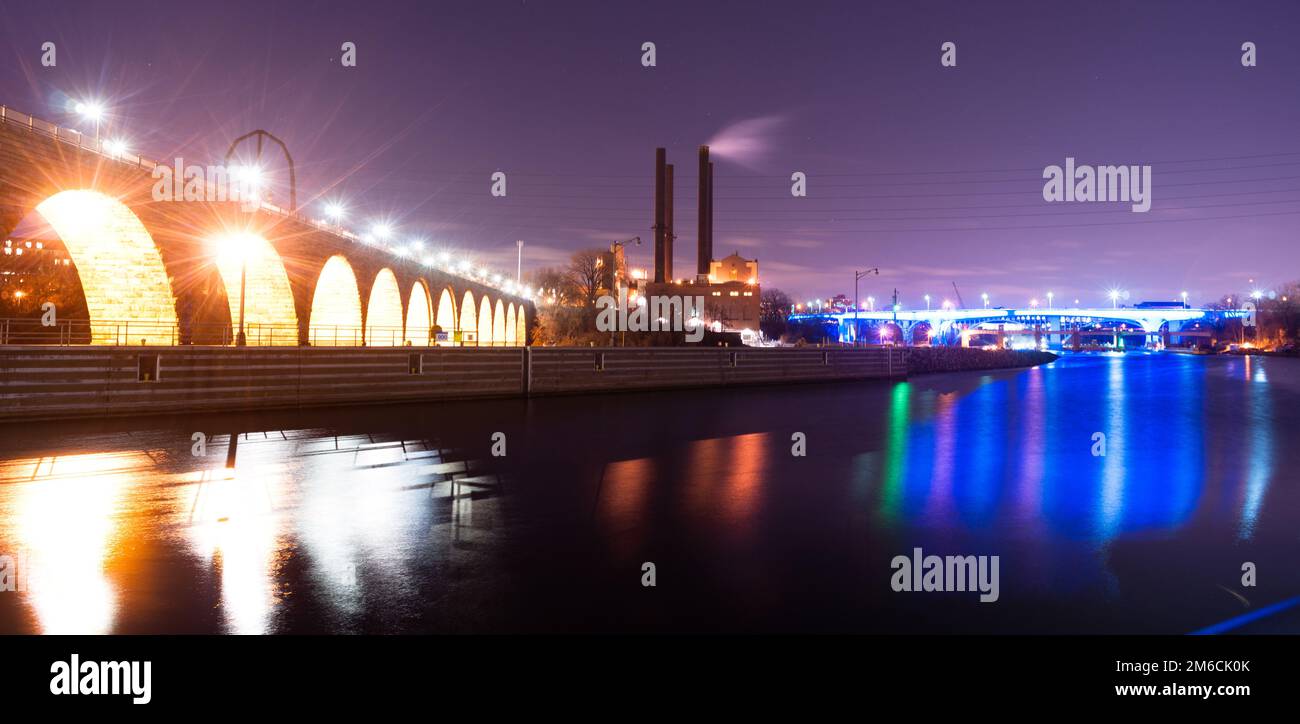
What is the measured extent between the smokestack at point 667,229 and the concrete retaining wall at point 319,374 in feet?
260

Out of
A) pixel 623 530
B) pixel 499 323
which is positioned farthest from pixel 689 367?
pixel 499 323

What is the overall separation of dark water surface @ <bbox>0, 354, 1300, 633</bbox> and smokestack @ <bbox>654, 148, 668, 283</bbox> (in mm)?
102210

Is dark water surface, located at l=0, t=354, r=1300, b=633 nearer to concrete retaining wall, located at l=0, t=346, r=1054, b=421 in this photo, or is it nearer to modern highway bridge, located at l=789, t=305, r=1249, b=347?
concrete retaining wall, located at l=0, t=346, r=1054, b=421

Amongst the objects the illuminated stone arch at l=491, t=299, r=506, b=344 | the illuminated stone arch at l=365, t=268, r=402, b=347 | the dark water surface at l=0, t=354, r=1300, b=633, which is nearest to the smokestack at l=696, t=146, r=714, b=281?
the illuminated stone arch at l=491, t=299, r=506, b=344

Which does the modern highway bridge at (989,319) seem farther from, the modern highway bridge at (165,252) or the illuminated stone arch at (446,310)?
the modern highway bridge at (165,252)

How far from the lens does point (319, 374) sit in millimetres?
24094

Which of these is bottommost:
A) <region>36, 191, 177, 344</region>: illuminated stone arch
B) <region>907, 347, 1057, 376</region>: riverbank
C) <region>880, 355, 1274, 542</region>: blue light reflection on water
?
<region>880, 355, 1274, 542</region>: blue light reflection on water

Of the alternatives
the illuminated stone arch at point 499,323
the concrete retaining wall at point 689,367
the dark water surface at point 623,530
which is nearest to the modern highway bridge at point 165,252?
the concrete retaining wall at point 689,367

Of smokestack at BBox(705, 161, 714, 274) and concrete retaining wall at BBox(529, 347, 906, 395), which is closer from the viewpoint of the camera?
concrete retaining wall at BBox(529, 347, 906, 395)

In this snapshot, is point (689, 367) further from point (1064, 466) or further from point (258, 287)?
point (1064, 466)

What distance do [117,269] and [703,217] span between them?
99.4 metres

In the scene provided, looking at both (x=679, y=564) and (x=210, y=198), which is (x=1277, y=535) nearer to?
(x=679, y=564)

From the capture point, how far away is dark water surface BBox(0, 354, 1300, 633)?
5.41 m

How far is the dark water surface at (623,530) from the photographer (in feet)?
17.7
